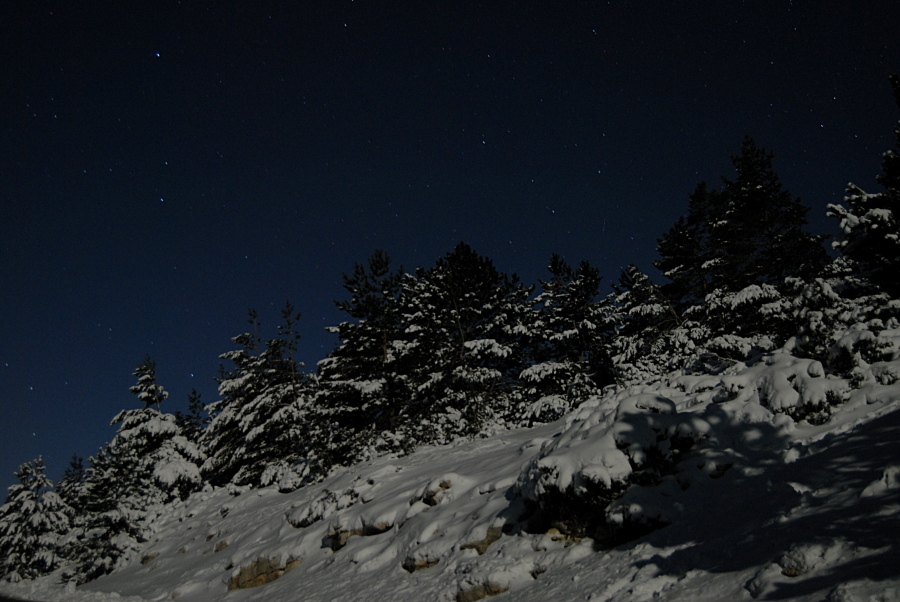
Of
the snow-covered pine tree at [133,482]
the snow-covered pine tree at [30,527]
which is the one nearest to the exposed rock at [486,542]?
the snow-covered pine tree at [133,482]

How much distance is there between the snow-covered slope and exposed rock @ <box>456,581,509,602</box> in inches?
0.8

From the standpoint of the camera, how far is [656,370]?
902 inches

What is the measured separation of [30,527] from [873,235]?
3981 centimetres

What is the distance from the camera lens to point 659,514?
621 cm

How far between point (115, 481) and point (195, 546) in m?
6.10

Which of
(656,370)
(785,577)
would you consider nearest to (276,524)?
(785,577)

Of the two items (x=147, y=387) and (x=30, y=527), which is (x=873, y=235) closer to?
(x=147, y=387)

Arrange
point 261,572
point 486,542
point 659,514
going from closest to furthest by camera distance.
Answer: point 659,514 → point 486,542 → point 261,572

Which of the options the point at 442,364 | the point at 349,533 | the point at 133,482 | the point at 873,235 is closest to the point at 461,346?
the point at 442,364

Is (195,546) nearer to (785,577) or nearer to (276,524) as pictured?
(276,524)

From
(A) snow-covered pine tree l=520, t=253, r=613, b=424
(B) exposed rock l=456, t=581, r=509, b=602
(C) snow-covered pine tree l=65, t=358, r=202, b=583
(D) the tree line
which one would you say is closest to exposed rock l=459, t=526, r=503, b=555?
(B) exposed rock l=456, t=581, r=509, b=602

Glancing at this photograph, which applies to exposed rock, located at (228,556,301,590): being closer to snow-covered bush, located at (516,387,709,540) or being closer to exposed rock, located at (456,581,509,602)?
exposed rock, located at (456,581,509,602)

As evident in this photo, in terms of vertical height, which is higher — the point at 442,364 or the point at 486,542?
the point at 442,364

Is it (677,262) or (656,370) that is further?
(677,262)
